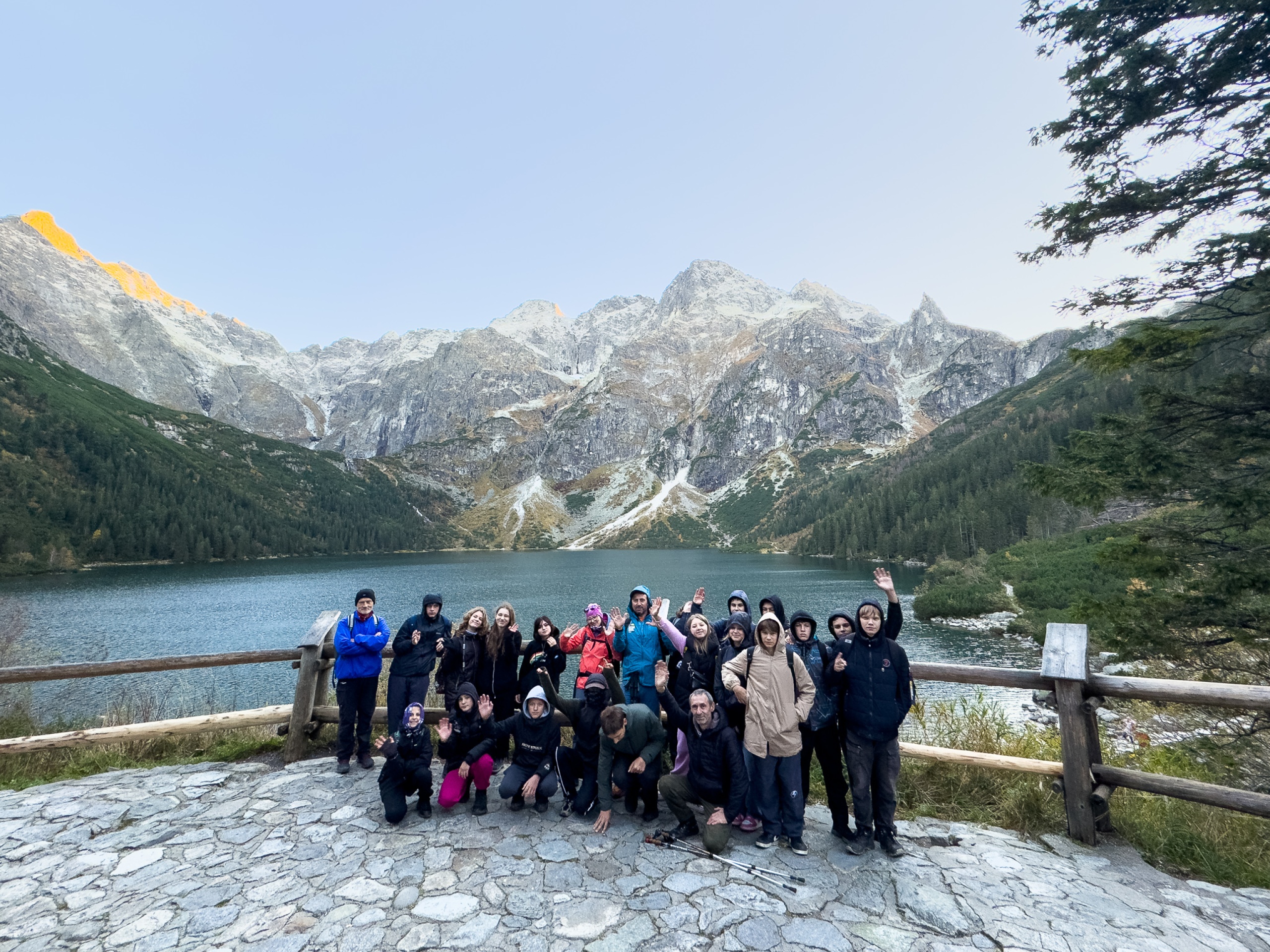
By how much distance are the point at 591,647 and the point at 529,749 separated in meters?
1.32

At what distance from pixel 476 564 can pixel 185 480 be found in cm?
6876

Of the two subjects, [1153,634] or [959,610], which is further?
[959,610]

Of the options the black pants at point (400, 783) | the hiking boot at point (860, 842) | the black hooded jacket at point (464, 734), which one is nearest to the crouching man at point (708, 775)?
the hiking boot at point (860, 842)

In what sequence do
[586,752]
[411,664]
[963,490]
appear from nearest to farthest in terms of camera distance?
[586,752] → [411,664] → [963,490]

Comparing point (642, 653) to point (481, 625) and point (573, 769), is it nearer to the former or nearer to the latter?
point (573, 769)

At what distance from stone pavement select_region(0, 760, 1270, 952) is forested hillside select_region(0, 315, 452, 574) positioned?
3616 inches

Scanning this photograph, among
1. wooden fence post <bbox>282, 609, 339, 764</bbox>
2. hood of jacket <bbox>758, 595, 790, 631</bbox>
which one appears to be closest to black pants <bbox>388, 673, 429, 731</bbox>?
wooden fence post <bbox>282, 609, 339, 764</bbox>

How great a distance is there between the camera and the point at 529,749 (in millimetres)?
5688

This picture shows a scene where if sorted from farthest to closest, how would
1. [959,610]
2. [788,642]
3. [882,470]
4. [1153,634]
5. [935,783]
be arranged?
[882,470] → [959,610] → [1153,634] → [935,783] → [788,642]

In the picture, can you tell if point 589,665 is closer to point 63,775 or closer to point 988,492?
point 63,775

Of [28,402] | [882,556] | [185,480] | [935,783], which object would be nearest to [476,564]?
[185,480]

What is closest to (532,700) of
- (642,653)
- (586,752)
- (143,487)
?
(586,752)

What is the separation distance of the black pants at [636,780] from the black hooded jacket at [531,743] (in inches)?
30.7

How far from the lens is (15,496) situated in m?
83.6
